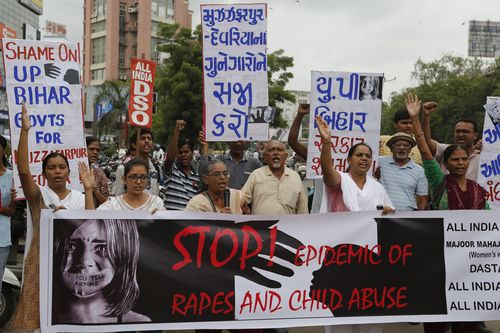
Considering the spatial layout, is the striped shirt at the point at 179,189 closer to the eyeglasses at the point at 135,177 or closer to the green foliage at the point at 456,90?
the eyeglasses at the point at 135,177

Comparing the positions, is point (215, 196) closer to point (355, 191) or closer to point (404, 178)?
point (355, 191)

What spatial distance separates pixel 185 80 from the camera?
→ 27906 millimetres

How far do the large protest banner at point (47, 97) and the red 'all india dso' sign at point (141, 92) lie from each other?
112 inches

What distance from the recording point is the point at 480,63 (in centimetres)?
6506

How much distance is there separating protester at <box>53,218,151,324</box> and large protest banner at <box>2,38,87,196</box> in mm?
1351

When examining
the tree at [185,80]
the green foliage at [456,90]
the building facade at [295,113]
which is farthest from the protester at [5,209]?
the green foliage at [456,90]

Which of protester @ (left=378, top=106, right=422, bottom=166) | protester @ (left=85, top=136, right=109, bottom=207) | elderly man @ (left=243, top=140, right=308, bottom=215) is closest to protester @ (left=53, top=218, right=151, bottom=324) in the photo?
protester @ (left=85, top=136, right=109, bottom=207)

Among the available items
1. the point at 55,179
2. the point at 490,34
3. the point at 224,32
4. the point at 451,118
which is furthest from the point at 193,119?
the point at 490,34

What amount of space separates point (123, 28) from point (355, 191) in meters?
76.0

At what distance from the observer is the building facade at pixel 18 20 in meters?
50.8

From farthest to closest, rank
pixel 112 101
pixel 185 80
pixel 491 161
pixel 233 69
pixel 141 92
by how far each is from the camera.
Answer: pixel 112 101 → pixel 185 80 → pixel 141 92 → pixel 233 69 → pixel 491 161

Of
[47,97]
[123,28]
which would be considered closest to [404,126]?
[47,97]

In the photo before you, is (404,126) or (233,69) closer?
(404,126)

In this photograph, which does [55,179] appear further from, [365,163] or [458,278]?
[458,278]
